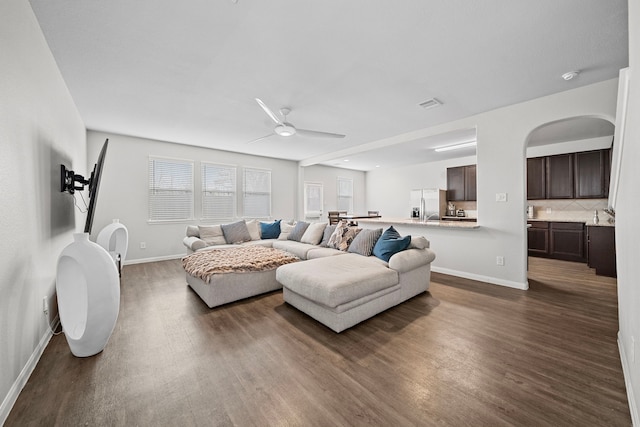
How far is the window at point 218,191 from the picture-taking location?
6.29 metres

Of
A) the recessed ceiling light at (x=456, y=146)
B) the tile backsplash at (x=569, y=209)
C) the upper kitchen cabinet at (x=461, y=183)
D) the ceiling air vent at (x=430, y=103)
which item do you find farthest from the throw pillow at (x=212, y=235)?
the tile backsplash at (x=569, y=209)

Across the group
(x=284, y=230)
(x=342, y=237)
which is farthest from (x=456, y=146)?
(x=284, y=230)

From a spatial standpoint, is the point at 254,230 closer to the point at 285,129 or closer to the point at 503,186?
the point at 285,129

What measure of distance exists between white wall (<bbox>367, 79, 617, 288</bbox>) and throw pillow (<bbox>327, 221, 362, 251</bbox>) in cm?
168

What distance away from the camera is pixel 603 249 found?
13.6 feet

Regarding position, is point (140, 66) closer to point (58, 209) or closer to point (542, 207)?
point (58, 209)

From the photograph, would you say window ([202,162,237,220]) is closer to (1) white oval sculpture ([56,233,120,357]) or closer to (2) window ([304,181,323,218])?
(2) window ([304,181,323,218])

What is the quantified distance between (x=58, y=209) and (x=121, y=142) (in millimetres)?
3178

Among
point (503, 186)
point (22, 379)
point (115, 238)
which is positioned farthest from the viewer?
point (115, 238)

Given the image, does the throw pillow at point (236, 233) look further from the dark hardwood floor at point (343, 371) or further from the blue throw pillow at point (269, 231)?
the dark hardwood floor at point (343, 371)

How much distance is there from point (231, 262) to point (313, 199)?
580cm

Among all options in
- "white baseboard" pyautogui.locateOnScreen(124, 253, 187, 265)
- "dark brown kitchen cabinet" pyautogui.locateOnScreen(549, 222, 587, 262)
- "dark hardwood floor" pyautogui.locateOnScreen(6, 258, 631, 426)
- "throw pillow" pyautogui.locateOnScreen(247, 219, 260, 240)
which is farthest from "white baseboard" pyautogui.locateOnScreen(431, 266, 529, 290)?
"white baseboard" pyautogui.locateOnScreen(124, 253, 187, 265)

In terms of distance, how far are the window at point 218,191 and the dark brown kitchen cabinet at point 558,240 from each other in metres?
7.35

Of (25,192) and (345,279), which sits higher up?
(25,192)
